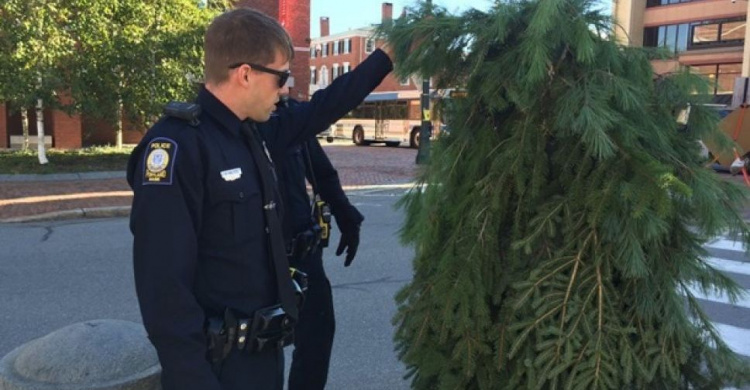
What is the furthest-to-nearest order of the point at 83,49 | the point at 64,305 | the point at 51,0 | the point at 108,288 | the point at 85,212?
the point at 83,49 < the point at 51,0 < the point at 85,212 < the point at 108,288 < the point at 64,305

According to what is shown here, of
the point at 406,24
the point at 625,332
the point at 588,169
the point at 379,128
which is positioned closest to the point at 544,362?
the point at 625,332

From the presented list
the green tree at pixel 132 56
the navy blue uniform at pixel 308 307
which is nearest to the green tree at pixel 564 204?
the navy blue uniform at pixel 308 307

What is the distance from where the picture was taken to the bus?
101ft

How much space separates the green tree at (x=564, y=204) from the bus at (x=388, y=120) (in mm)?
27079

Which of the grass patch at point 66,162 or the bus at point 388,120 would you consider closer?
the grass patch at point 66,162

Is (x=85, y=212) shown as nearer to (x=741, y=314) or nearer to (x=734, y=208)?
(x=741, y=314)

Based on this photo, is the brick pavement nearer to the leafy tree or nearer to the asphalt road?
the asphalt road

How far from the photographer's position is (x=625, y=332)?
1964 mm

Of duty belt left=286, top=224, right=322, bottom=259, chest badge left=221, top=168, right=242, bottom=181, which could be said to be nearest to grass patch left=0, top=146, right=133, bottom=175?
duty belt left=286, top=224, right=322, bottom=259

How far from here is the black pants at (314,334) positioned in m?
3.04

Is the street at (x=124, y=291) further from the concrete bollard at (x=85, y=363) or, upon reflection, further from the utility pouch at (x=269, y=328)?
the utility pouch at (x=269, y=328)

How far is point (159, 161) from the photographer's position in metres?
1.77

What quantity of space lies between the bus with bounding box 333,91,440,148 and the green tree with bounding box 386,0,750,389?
88.8 ft

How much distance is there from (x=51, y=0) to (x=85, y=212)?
6462mm
